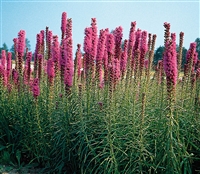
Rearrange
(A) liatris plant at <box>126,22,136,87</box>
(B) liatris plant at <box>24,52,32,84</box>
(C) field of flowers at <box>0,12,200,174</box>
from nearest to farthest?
(C) field of flowers at <box>0,12,200,174</box> < (A) liatris plant at <box>126,22,136,87</box> < (B) liatris plant at <box>24,52,32,84</box>

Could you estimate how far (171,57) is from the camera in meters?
2.93

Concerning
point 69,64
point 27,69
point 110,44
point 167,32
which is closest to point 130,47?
point 110,44

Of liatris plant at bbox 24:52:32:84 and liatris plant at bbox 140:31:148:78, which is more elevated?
liatris plant at bbox 140:31:148:78

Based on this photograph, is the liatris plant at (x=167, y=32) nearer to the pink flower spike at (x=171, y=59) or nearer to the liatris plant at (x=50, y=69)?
the pink flower spike at (x=171, y=59)

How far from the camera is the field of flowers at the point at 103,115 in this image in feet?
11.6

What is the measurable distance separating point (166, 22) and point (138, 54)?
3.65 feet

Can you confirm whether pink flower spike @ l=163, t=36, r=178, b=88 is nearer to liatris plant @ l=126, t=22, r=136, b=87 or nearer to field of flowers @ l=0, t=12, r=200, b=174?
field of flowers @ l=0, t=12, r=200, b=174

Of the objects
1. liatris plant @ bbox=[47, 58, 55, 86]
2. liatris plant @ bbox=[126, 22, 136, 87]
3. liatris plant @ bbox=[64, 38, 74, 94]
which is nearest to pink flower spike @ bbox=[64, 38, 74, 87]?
liatris plant @ bbox=[64, 38, 74, 94]

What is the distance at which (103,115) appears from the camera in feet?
13.6

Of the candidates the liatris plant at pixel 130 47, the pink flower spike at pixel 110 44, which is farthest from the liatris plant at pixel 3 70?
the pink flower spike at pixel 110 44

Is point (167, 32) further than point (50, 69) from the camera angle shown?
No

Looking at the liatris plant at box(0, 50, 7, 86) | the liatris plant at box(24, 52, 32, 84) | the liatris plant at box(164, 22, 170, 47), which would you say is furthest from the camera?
the liatris plant at box(0, 50, 7, 86)

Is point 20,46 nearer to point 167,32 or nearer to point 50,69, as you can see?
point 50,69

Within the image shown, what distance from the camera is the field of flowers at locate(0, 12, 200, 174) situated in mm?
3545
